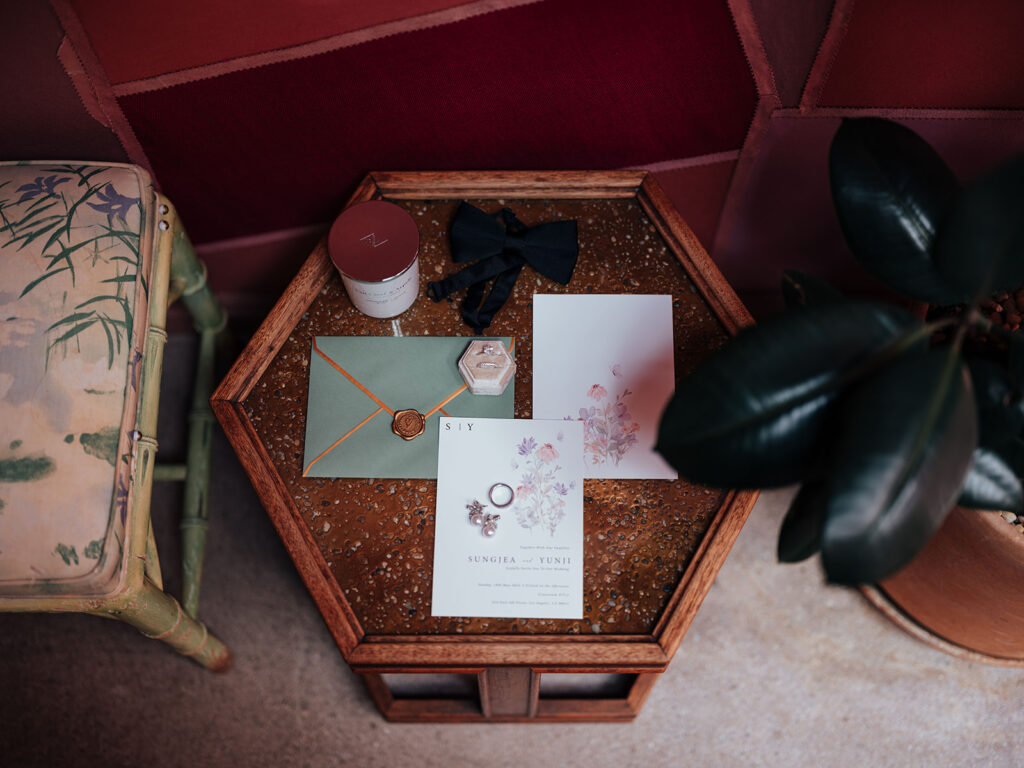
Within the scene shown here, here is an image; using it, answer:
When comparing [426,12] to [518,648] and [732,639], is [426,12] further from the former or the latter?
[732,639]

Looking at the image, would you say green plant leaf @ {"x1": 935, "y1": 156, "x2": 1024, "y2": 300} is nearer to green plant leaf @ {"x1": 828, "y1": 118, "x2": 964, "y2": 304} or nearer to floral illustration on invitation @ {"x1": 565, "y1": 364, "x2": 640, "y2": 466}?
green plant leaf @ {"x1": 828, "y1": 118, "x2": 964, "y2": 304}

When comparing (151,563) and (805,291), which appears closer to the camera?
(805,291)

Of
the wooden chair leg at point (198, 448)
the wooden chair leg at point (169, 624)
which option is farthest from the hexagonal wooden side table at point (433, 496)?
the wooden chair leg at point (198, 448)

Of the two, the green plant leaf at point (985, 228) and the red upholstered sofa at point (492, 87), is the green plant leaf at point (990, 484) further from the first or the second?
the red upholstered sofa at point (492, 87)

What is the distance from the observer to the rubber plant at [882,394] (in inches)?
21.5

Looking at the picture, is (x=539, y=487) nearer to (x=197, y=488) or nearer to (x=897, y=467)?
(x=897, y=467)

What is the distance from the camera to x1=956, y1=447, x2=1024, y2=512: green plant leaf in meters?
0.66

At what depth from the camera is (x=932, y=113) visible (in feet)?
3.29

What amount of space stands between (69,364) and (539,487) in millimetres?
636

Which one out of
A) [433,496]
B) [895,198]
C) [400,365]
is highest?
[895,198]

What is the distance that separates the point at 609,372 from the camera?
0.93m

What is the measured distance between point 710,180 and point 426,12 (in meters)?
0.57

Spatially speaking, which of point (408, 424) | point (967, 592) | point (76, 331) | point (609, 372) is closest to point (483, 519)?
point (408, 424)

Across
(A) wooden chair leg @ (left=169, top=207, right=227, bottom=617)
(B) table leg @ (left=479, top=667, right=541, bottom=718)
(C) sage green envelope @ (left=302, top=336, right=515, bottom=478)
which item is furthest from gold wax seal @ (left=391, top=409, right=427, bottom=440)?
(A) wooden chair leg @ (left=169, top=207, right=227, bottom=617)
